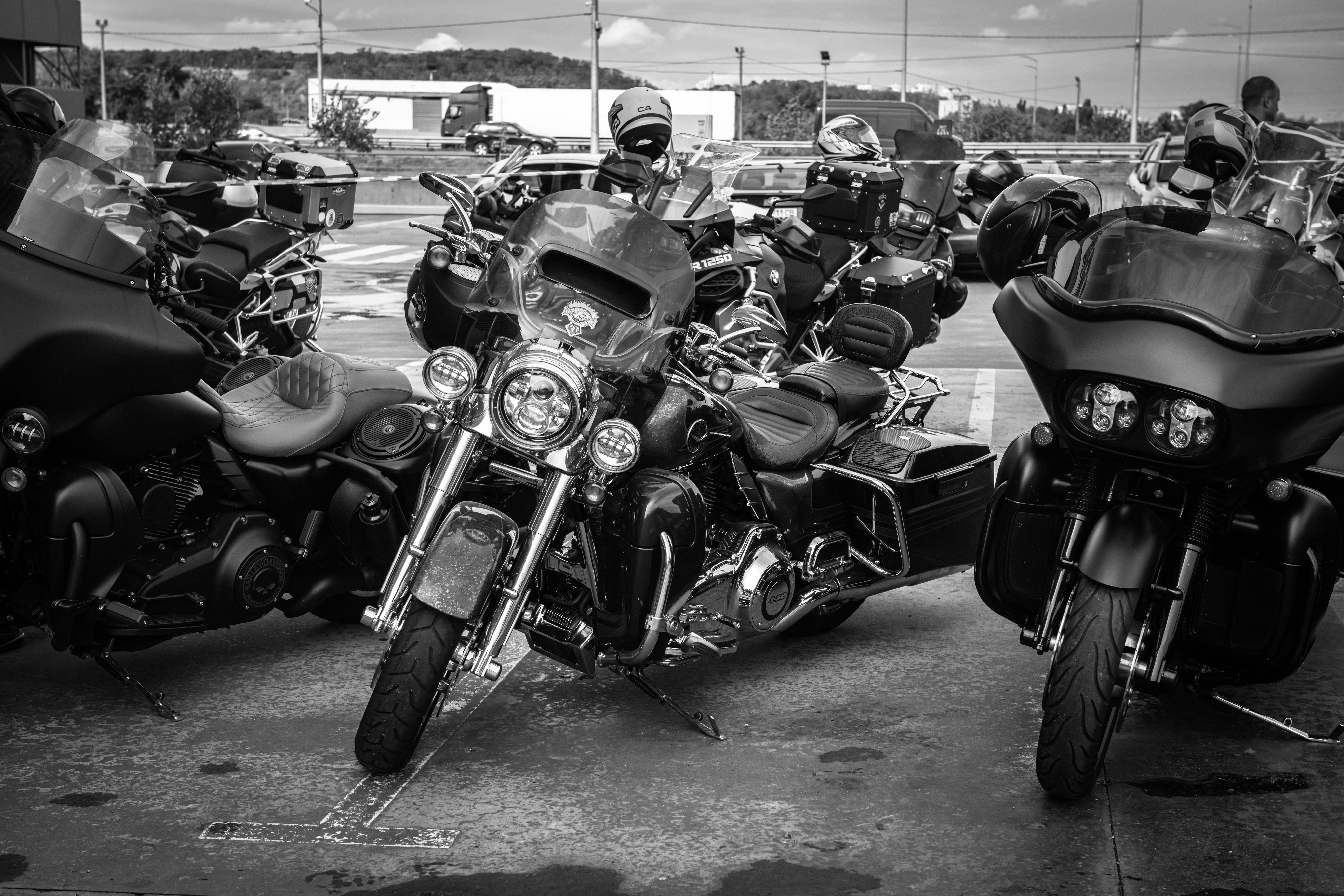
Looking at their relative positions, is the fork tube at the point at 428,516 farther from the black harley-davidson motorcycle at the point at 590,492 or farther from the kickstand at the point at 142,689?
the kickstand at the point at 142,689

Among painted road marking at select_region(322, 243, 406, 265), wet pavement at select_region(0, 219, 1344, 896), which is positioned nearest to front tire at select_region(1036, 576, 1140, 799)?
wet pavement at select_region(0, 219, 1344, 896)

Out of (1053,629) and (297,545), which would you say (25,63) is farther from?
(1053,629)

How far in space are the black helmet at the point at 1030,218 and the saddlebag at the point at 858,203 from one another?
4.51 metres

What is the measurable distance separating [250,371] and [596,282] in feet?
5.61

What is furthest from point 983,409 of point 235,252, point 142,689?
point 142,689

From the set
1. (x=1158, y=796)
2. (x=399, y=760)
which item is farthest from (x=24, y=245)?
(x=1158, y=796)

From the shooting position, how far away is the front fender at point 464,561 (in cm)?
344

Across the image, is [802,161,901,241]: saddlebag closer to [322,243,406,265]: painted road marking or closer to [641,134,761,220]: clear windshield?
[641,134,761,220]: clear windshield

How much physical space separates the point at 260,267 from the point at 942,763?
555cm

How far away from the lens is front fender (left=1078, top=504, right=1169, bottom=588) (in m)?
3.36

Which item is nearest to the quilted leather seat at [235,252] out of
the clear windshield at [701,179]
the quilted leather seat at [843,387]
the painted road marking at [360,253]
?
the clear windshield at [701,179]

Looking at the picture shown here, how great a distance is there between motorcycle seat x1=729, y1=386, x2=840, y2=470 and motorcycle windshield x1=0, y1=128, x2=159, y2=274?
6.02 ft

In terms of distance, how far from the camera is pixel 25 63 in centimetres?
2852

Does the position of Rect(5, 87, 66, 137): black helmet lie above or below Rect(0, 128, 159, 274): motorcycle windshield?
above
